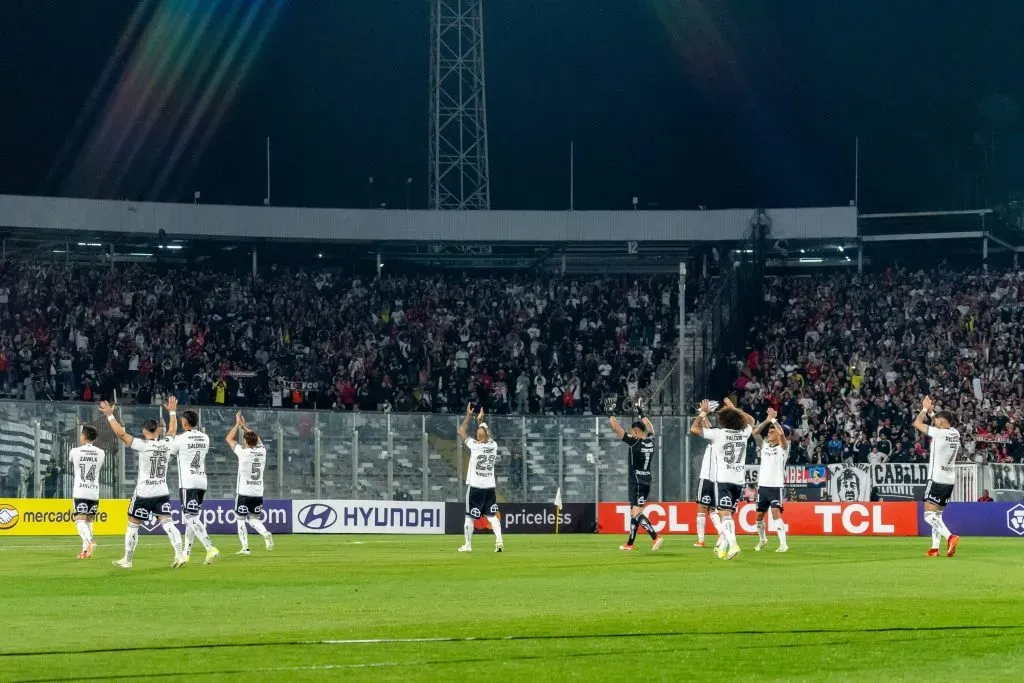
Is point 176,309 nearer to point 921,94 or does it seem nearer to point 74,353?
point 74,353

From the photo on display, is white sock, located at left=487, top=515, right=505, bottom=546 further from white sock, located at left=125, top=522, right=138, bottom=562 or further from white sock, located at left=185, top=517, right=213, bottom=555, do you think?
white sock, located at left=125, top=522, right=138, bottom=562

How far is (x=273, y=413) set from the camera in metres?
42.4

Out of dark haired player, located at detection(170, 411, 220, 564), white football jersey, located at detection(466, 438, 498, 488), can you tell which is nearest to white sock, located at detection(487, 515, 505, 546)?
white football jersey, located at detection(466, 438, 498, 488)

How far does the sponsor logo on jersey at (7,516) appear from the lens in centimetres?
4012

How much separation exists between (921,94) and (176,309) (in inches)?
1499

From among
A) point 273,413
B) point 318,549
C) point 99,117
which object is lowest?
point 318,549

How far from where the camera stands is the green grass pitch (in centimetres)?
1248

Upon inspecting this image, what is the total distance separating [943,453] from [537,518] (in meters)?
17.9

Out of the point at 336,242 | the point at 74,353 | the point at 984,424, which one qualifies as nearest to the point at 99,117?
the point at 336,242

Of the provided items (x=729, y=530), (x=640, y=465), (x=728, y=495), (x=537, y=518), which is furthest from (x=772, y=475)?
(x=537, y=518)

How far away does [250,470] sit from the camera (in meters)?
30.3

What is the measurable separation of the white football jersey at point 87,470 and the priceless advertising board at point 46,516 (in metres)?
11.8

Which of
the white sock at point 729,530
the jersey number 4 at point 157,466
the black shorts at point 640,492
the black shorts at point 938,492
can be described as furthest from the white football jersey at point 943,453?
the jersey number 4 at point 157,466

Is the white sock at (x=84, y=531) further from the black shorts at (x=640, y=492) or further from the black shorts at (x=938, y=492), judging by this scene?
the black shorts at (x=938, y=492)
